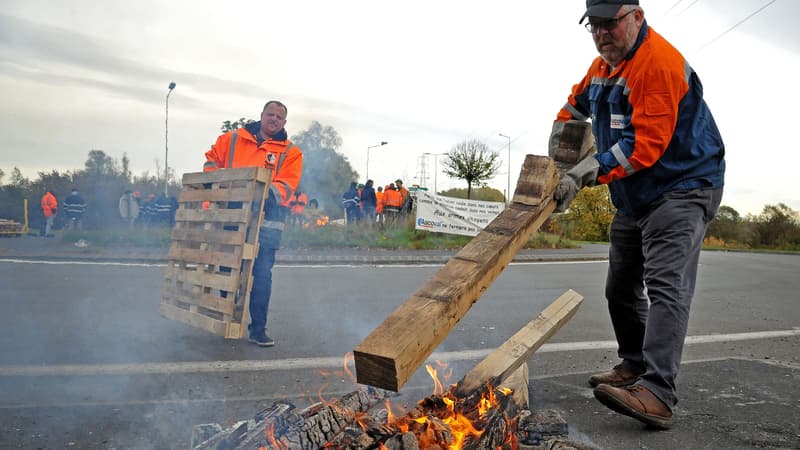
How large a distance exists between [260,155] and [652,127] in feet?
10.5

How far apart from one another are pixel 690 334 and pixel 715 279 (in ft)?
19.2

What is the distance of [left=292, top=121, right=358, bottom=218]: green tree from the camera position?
38.6 meters

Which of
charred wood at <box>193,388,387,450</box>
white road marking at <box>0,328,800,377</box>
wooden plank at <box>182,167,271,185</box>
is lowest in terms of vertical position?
white road marking at <box>0,328,800,377</box>

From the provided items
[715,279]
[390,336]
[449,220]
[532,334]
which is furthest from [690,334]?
[449,220]

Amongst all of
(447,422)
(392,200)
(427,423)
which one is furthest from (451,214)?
(427,423)

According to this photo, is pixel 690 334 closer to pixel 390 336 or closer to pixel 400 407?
pixel 400 407

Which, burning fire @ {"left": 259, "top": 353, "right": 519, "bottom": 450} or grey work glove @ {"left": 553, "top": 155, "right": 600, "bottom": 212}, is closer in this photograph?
burning fire @ {"left": 259, "top": 353, "right": 519, "bottom": 450}

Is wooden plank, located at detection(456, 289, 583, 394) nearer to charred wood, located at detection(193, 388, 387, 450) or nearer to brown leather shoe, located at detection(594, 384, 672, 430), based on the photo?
brown leather shoe, located at detection(594, 384, 672, 430)

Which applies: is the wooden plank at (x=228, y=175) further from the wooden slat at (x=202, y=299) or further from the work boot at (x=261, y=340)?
the work boot at (x=261, y=340)

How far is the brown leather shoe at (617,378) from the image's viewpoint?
357 centimetres

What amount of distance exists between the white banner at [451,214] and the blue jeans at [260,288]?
12.8 metres

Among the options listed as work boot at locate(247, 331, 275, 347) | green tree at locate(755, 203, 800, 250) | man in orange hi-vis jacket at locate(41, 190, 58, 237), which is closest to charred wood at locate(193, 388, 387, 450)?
work boot at locate(247, 331, 275, 347)

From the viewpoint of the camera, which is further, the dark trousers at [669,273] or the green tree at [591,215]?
the green tree at [591,215]

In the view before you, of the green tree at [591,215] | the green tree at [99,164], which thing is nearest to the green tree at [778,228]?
the green tree at [591,215]
